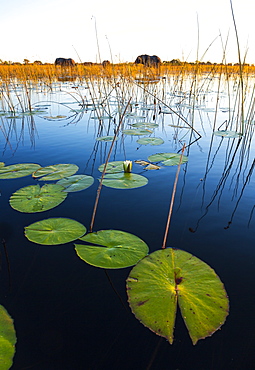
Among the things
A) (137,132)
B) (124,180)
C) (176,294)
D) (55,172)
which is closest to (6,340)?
(176,294)

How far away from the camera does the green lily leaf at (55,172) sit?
6.95 ft

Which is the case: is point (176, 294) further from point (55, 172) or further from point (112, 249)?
point (55, 172)

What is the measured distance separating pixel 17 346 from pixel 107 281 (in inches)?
17.1

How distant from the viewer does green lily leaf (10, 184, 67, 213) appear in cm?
167

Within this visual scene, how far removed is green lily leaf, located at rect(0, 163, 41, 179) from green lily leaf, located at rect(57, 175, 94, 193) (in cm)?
43

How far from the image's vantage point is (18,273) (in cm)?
117

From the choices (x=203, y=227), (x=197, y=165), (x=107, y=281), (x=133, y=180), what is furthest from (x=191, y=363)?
(x=197, y=165)

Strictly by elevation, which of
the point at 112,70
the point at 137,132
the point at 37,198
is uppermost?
the point at 112,70

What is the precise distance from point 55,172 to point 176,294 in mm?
1642

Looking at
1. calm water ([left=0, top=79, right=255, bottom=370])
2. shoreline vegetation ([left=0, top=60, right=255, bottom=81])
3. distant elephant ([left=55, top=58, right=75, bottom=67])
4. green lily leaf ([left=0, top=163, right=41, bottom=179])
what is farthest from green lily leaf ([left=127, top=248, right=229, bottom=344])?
distant elephant ([left=55, top=58, right=75, bottom=67])

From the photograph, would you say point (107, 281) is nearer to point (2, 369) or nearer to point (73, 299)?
point (73, 299)

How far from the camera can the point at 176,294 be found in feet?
3.26

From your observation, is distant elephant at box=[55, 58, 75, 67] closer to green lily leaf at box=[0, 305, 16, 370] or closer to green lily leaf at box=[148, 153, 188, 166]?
green lily leaf at box=[148, 153, 188, 166]

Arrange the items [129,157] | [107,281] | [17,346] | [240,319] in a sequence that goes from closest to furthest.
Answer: [17,346] → [240,319] → [107,281] → [129,157]
